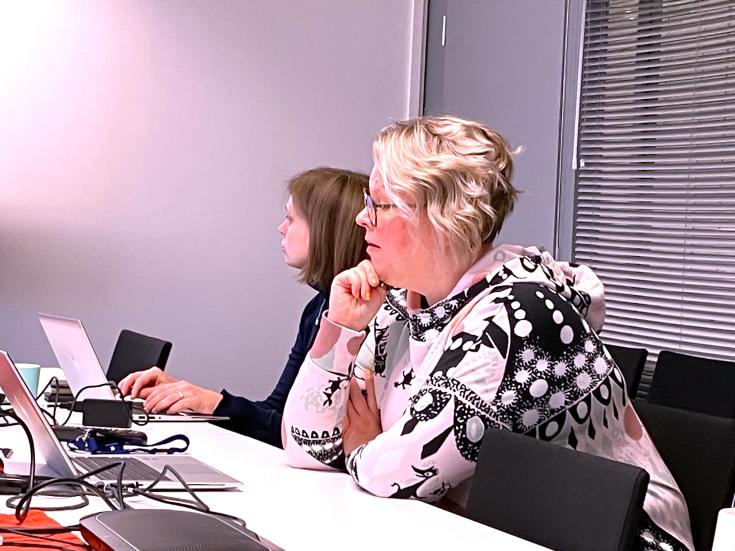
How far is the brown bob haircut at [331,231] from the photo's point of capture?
2863mm

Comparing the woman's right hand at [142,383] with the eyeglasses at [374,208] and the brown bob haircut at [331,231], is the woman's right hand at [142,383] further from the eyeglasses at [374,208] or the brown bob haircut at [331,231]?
the eyeglasses at [374,208]

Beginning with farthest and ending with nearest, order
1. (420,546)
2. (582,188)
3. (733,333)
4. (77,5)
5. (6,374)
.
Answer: (77,5) → (582,188) → (733,333) → (6,374) → (420,546)

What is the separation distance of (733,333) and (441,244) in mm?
2017

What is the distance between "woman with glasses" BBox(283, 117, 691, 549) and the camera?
1.78 m

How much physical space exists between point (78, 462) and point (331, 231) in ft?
3.90

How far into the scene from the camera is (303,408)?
2.07m

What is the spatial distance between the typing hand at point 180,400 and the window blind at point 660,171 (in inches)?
74.5

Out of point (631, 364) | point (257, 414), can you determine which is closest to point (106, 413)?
point (257, 414)

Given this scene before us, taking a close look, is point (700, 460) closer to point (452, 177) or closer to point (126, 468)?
point (452, 177)

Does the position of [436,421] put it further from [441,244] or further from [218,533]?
[218,533]

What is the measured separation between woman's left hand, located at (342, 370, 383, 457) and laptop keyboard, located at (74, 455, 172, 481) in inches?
16.0

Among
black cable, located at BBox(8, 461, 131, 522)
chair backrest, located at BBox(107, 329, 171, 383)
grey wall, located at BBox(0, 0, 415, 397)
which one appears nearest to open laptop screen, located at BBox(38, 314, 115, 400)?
chair backrest, located at BBox(107, 329, 171, 383)

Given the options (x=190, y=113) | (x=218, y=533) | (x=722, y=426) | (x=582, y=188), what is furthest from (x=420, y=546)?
(x=190, y=113)

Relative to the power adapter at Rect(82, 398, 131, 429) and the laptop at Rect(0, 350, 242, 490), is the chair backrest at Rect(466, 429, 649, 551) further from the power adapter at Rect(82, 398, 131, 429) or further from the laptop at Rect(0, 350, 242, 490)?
the power adapter at Rect(82, 398, 131, 429)
